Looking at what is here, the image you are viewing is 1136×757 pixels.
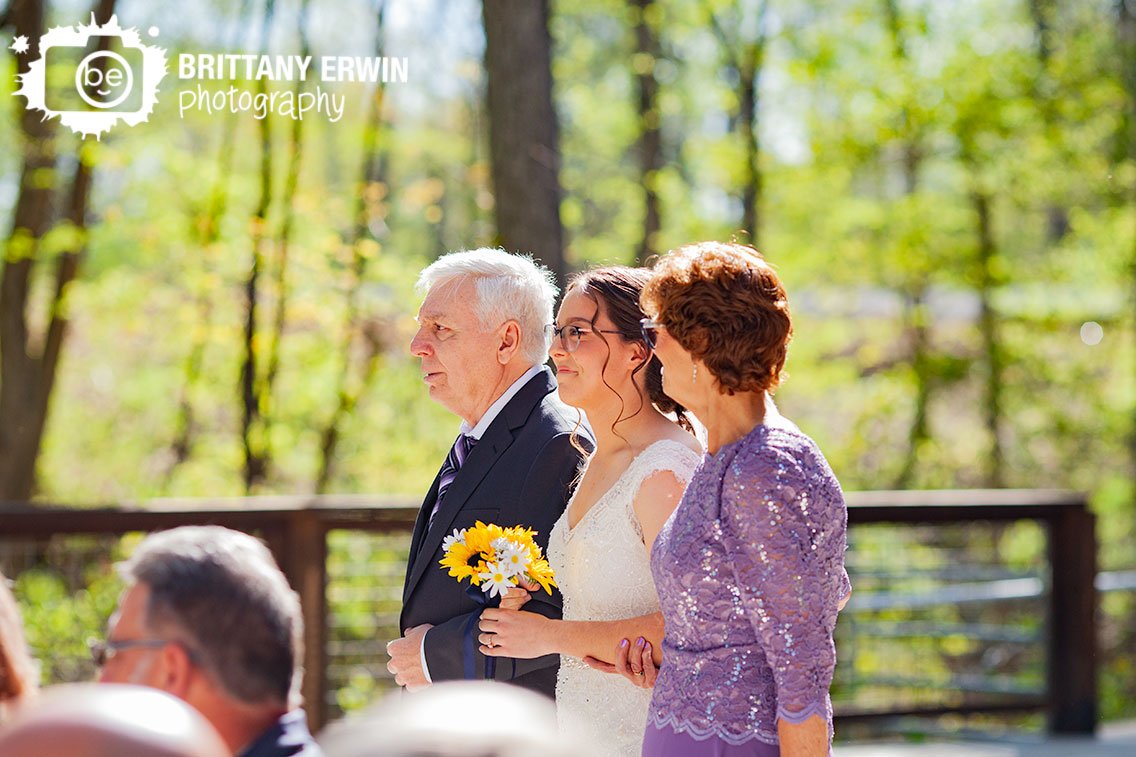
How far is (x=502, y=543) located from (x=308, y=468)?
11.3 metres

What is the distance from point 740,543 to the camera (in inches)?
94.4

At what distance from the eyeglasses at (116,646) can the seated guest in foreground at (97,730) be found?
0.59 metres

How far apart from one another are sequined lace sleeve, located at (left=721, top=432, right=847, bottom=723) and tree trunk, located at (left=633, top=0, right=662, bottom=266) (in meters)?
11.7

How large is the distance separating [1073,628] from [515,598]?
4971 mm

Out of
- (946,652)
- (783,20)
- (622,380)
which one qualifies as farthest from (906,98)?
(622,380)

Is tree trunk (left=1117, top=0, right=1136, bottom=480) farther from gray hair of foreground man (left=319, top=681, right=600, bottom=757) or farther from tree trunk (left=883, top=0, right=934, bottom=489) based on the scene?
gray hair of foreground man (left=319, top=681, right=600, bottom=757)

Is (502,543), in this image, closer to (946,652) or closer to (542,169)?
(542,169)

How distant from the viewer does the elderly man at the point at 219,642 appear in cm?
161

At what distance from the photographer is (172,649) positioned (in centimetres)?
163

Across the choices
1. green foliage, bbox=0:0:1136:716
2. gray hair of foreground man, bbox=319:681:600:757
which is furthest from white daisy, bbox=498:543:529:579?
green foliage, bbox=0:0:1136:716

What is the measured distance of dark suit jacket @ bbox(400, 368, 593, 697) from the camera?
10.3 ft

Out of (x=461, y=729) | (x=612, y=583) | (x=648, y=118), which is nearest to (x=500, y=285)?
(x=612, y=583)

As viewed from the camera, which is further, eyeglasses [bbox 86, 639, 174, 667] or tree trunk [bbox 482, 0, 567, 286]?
tree trunk [bbox 482, 0, 567, 286]

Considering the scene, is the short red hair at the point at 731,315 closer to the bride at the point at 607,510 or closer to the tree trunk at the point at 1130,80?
Result: the bride at the point at 607,510
